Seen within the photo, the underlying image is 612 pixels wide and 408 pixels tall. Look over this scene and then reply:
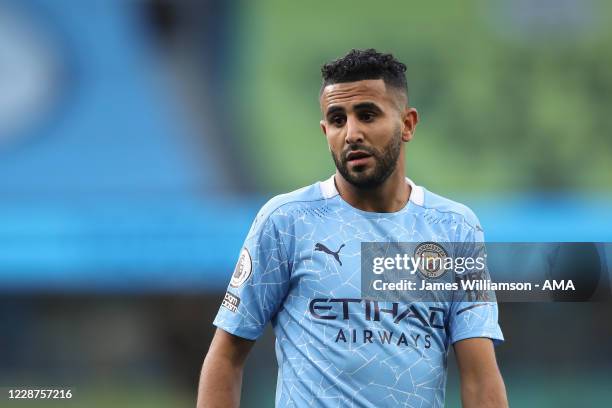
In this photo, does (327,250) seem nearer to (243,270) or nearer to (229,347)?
(243,270)

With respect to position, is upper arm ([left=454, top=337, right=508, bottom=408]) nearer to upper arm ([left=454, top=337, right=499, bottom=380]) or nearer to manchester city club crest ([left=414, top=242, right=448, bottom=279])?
upper arm ([left=454, top=337, right=499, bottom=380])

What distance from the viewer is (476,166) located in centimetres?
431

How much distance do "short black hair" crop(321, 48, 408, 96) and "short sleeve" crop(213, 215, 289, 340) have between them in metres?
0.45

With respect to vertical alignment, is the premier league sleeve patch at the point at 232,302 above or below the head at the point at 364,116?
below

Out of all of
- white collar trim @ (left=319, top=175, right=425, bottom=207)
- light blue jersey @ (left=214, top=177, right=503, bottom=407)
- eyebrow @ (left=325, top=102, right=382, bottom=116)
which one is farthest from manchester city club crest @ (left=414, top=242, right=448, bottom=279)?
eyebrow @ (left=325, top=102, right=382, bottom=116)

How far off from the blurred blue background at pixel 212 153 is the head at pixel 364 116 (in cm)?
196

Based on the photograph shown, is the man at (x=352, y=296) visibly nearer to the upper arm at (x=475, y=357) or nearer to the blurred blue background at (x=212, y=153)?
the upper arm at (x=475, y=357)

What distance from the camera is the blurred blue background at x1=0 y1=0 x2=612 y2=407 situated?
427 cm

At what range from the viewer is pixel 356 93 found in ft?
7.50

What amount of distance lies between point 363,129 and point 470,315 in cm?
56

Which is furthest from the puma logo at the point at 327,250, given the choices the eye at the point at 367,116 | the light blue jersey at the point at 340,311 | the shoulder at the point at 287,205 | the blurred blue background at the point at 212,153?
the blurred blue background at the point at 212,153

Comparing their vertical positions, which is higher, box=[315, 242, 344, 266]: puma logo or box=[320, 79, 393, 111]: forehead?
box=[320, 79, 393, 111]: forehead

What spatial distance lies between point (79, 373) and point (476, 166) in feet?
7.35

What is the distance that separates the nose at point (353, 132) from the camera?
2.23 m
